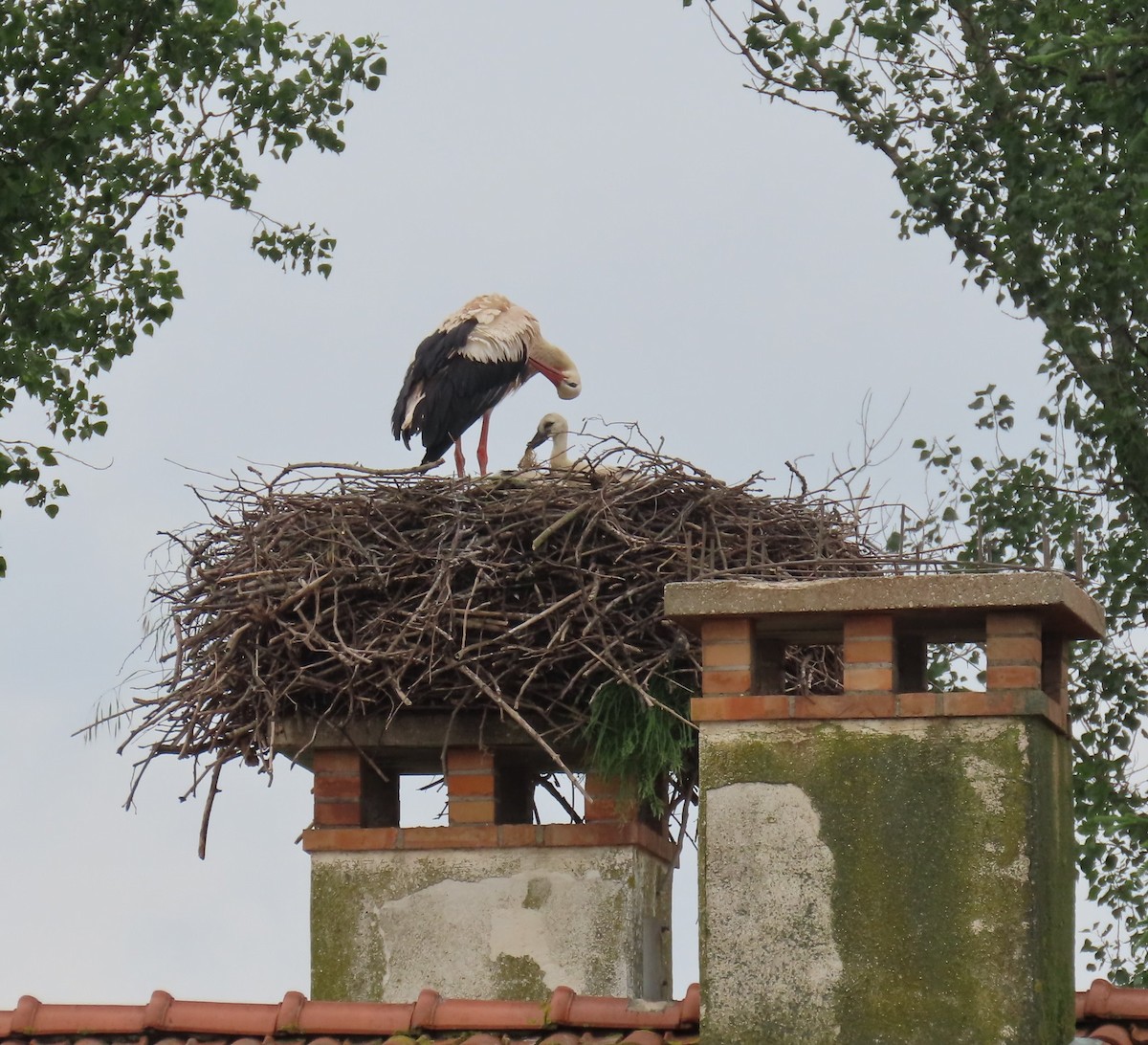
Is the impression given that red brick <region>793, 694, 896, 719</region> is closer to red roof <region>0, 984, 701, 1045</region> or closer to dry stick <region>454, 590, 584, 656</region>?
red roof <region>0, 984, 701, 1045</region>

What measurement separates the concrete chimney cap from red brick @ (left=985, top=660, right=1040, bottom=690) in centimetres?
13

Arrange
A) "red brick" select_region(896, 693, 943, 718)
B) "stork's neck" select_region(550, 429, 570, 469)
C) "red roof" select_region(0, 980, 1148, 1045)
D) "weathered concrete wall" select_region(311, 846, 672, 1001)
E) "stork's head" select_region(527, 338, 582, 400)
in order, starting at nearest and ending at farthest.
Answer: "red brick" select_region(896, 693, 943, 718) < "red roof" select_region(0, 980, 1148, 1045) < "weathered concrete wall" select_region(311, 846, 672, 1001) < "stork's neck" select_region(550, 429, 570, 469) < "stork's head" select_region(527, 338, 582, 400)

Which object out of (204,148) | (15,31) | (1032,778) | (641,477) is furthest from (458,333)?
(1032,778)

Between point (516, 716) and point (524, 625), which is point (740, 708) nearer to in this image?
point (516, 716)

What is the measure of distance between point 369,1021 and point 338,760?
1.44 m

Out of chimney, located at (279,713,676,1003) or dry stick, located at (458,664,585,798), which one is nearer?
dry stick, located at (458,664,585,798)

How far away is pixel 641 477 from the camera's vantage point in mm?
7629

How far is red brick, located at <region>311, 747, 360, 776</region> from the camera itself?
24.4 feet

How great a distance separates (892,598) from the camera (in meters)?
5.37

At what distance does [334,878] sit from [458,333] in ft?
11.7

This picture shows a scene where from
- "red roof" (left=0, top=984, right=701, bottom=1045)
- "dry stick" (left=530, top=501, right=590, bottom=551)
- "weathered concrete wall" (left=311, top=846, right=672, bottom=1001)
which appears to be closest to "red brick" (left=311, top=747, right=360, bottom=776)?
"weathered concrete wall" (left=311, top=846, right=672, bottom=1001)

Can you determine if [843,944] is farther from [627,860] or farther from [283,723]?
[283,723]

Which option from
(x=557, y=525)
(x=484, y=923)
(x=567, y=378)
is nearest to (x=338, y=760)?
(x=484, y=923)

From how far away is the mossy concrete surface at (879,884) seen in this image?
205 inches
